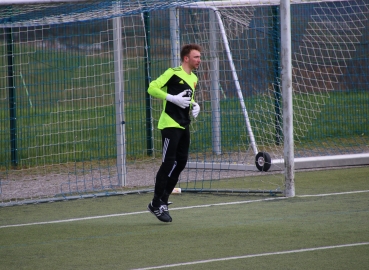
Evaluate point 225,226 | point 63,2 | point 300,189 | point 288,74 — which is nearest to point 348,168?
point 300,189

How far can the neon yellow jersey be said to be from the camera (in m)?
8.51

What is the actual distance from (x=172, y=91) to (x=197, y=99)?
14.9 ft

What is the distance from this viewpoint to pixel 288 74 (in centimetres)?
987

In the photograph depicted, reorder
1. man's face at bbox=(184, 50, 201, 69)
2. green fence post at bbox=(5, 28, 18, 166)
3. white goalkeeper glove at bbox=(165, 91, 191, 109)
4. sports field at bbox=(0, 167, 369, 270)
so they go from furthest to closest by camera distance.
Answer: green fence post at bbox=(5, 28, 18, 166) < man's face at bbox=(184, 50, 201, 69) < white goalkeeper glove at bbox=(165, 91, 191, 109) < sports field at bbox=(0, 167, 369, 270)

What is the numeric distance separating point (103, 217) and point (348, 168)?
5.16m

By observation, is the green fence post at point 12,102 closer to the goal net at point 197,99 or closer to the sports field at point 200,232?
the goal net at point 197,99

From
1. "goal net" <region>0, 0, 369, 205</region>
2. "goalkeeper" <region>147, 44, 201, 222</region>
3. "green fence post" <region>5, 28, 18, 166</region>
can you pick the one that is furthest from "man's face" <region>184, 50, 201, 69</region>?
"green fence post" <region>5, 28, 18, 166</region>

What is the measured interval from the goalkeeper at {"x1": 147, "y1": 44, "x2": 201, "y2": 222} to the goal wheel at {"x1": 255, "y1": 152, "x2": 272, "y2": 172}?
308 cm

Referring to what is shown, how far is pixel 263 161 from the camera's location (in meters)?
11.5

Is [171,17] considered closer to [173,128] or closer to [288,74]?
[288,74]

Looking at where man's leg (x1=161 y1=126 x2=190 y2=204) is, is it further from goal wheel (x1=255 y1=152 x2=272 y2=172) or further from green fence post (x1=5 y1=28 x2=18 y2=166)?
green fence post (x1=5 y1=28 x2=18 y2=166)

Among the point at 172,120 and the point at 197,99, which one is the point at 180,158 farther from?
the point at 197,99

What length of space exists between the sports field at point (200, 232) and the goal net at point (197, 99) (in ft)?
2.90

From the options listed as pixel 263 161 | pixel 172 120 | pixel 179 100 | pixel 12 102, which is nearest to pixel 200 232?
pixel 172 120
